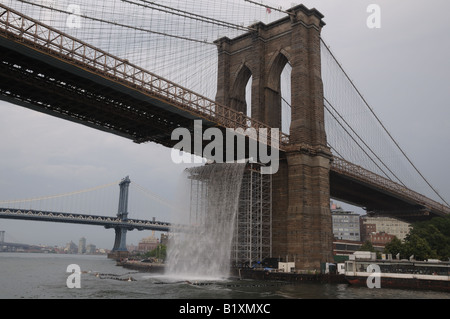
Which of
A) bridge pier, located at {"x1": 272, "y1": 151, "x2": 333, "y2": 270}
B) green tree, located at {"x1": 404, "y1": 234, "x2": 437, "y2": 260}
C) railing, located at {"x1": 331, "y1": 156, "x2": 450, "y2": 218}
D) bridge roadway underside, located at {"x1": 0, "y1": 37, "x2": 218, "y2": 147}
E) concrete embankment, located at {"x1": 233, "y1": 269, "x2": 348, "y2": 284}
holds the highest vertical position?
bridge roadway underside, located at {"x1": 0, "y1": 37, "x2": 218, "y2": 147}

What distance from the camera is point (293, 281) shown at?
48.2 m

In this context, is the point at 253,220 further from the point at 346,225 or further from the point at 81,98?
the point at 346,225

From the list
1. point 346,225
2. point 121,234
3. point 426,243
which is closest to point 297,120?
point 426,243

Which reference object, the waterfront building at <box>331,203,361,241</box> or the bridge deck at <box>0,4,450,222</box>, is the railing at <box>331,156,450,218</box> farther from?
the waterfront building at <box>331,203,361,241</box>

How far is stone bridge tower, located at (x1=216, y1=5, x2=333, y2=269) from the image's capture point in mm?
52344

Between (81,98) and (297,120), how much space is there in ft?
88.8

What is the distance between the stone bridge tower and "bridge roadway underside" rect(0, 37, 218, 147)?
44.6ft

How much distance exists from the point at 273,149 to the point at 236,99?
14845 mm

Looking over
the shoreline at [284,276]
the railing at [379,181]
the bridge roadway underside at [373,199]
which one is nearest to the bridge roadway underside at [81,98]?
the shoreline at [284,276]

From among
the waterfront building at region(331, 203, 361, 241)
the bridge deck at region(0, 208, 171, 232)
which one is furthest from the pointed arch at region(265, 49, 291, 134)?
the waterfront building at region(331, 203, 361, 241)

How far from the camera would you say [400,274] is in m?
49.0

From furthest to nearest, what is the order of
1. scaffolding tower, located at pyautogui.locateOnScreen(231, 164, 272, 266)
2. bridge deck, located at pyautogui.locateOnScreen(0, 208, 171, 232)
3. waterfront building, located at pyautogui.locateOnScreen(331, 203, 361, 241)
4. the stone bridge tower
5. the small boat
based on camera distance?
waterfront building, located at pyautogui.locateOnScreen(331, 203, 361, 241) → bridge deck, located at pyautogui.locateOnScreen(0, 208, 171, 232) → scaffolding tower, located at pyautogui.locateOnScreen(231, 164, 272, 266) → the stone bridge tower → the small boat
